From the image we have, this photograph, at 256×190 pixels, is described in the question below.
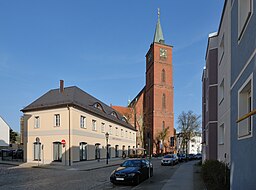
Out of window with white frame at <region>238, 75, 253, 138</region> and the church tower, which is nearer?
window with white frame at <region>238, 75, 253, 138</region>

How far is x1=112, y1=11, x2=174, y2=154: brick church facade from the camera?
7150 cm

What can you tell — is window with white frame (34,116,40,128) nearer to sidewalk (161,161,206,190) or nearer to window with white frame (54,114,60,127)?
window with white frame (54,114,60,127)

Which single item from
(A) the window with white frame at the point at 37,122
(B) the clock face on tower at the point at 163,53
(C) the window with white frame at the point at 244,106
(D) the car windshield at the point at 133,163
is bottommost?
(D) the car windshield at the point at 133,163

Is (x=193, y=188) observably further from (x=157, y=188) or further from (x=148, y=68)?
(x=148, y=68)

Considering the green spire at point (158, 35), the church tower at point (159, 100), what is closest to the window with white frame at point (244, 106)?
the church tower at point (159, 100)

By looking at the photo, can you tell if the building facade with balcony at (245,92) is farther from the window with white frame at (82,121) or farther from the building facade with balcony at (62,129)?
the window with white frame at (82,121)

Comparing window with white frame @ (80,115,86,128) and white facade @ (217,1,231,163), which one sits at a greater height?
white facade @ (217,1,231,163)

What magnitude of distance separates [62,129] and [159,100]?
4277cm

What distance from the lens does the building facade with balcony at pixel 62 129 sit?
32.3 m

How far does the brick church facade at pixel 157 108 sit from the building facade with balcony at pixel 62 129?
1278 inches

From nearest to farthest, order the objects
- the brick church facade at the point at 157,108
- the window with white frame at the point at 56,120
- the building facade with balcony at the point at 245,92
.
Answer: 1. the building facade with balcony at the point at 245,92
2. the window with white frame at the point at 56,120
3. the brick church facade at the point at 157,108

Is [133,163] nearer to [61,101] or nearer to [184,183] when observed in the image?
[184,183]

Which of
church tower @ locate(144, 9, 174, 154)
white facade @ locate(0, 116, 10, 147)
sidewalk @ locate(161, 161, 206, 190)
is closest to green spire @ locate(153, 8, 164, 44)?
church tower @ locate(144, 9, 174, 154)

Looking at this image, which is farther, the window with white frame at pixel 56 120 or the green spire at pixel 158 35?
the green spire at pixel 158 35
